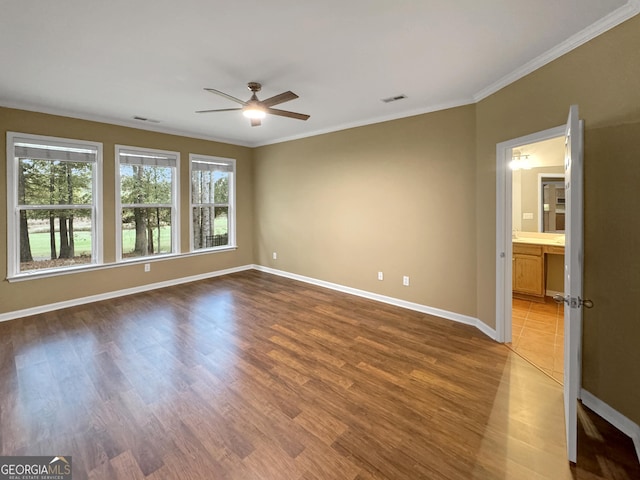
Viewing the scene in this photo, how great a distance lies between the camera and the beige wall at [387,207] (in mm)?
3637

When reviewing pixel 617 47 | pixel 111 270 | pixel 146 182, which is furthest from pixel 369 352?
pixel 146 182

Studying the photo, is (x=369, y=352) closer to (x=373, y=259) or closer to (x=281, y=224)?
(x=373, y=259)

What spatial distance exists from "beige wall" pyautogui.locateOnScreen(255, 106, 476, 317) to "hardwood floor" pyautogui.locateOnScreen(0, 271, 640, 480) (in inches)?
29.8

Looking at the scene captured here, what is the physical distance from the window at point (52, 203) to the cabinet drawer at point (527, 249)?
646 centimetres

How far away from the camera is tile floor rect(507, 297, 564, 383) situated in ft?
8.96

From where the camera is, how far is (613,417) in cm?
195

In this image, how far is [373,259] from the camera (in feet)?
14.9

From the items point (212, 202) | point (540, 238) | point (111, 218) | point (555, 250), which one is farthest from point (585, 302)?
point (212, 202)

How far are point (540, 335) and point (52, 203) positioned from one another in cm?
653

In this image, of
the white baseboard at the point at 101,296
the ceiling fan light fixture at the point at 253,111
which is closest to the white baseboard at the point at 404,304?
the white baseboard at the point at 101,296

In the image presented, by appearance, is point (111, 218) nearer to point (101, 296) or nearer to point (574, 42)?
point (101, 296)

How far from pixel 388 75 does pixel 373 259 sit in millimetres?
2549

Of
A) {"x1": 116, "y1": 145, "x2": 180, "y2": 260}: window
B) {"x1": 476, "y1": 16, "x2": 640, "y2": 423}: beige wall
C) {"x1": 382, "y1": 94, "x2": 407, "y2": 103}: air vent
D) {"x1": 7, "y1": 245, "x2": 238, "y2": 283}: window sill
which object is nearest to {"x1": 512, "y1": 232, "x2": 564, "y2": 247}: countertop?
{"x1": 476, "y1": 16, "x2": 640, "y2": 423}: beige wall

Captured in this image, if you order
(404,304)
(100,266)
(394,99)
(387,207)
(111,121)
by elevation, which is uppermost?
(111,121)
